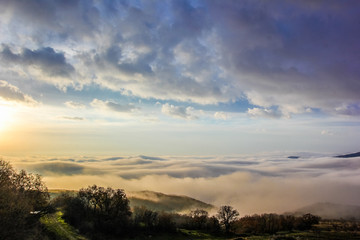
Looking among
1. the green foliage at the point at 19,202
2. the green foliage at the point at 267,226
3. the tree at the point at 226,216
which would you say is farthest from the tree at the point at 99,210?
Result: the green foliage at the point at 267,226

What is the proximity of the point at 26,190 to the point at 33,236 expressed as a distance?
54.5ft

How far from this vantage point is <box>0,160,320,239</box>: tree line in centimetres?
4488

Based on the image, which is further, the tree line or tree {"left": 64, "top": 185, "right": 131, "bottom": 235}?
tree {"left": 64, "top": 185, "right": 131, "bottom": 235}

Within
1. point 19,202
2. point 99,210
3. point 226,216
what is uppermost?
point 19,202

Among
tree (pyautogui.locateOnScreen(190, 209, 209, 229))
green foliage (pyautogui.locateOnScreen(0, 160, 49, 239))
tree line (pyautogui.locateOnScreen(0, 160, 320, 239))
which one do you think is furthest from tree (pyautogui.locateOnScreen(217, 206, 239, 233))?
green foliage (pyautogui.locateOnScreen(0, 160, 49, 239))

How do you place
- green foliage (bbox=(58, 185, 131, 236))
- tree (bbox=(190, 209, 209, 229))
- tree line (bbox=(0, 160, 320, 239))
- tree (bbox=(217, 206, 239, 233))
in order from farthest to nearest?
tree (bbox=(217, 206, 239, 233)) < tree (bbox=(190, 209, 209, 229)) < green foliage (bbox=(58, 185, 131, 236)) < tree line (bbox=(0, 160, 320, 239))

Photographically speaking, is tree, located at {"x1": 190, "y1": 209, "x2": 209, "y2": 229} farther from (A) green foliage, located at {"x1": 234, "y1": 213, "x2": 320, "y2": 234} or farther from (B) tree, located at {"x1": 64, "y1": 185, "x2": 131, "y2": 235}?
(B) tree, located at {"x1": 64, "y1": 185, "x2": 131, "y2": 235}

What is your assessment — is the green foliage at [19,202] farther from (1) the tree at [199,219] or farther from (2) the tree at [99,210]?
(1) the tree at [199,219]

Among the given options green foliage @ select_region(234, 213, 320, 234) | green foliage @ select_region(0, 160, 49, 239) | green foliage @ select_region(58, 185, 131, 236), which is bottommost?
green foliage @ select_region(234, 213, 320, 234)

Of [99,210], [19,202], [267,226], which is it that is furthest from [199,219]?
[19,202]

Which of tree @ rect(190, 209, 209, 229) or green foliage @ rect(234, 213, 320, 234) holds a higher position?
tree @ rect(190, 209, 209, 229)

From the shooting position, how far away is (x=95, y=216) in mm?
112500

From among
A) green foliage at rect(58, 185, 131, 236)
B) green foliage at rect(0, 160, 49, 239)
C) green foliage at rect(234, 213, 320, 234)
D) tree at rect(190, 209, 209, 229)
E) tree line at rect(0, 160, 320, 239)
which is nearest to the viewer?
green foliage at rect(0, 160, 49, 239)

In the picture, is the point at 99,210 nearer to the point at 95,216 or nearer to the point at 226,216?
the point at 95,216
